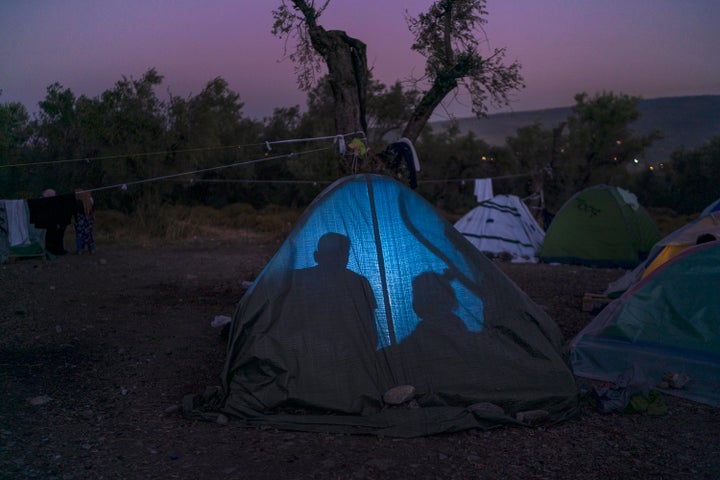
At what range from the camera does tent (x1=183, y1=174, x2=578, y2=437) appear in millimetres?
4711

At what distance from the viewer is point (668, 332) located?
19.1 ft

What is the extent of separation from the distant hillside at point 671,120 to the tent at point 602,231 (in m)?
25.4

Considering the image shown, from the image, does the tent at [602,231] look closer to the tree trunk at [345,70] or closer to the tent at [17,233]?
the tree trunk at [345,70]

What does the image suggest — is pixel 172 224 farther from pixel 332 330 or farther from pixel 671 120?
pixel 671 120

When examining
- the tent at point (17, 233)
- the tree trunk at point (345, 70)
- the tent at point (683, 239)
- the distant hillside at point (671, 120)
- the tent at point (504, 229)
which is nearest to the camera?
the tent at point (683, 239)

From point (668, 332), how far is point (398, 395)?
2.81 meters

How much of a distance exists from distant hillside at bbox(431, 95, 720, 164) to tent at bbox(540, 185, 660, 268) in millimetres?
25426

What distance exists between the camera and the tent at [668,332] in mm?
5559

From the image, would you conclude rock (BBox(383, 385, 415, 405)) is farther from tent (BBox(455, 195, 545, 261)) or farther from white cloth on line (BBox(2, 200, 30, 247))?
tent (BBox(455, 195, 545, 261))

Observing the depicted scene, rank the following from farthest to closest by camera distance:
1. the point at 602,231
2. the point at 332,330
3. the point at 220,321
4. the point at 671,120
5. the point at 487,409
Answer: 1. the point at 671,120
2. the point at 602,231
3. the point at 220,321
4. the point at 332,330
5. the point at 487,409

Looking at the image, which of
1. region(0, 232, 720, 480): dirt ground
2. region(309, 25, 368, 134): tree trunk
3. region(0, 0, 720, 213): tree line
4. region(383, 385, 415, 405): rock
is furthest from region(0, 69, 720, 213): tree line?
region(383, 385, 415, 405): rock

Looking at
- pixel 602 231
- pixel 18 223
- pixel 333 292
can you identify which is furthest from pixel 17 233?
pixel 602 231

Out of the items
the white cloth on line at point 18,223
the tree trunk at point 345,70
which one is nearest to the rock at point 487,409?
the tree trunk at point 345,70

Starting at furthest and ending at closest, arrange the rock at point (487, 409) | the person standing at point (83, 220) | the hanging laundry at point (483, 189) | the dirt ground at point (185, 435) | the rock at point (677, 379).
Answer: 1. the hanging laundry at point (483, 189)
2. the person standing at point (83, 220)
3. the rock at point (677, 379)
4. the rock at point (487, 409)
5. the dirt ground at point (185, 435)
